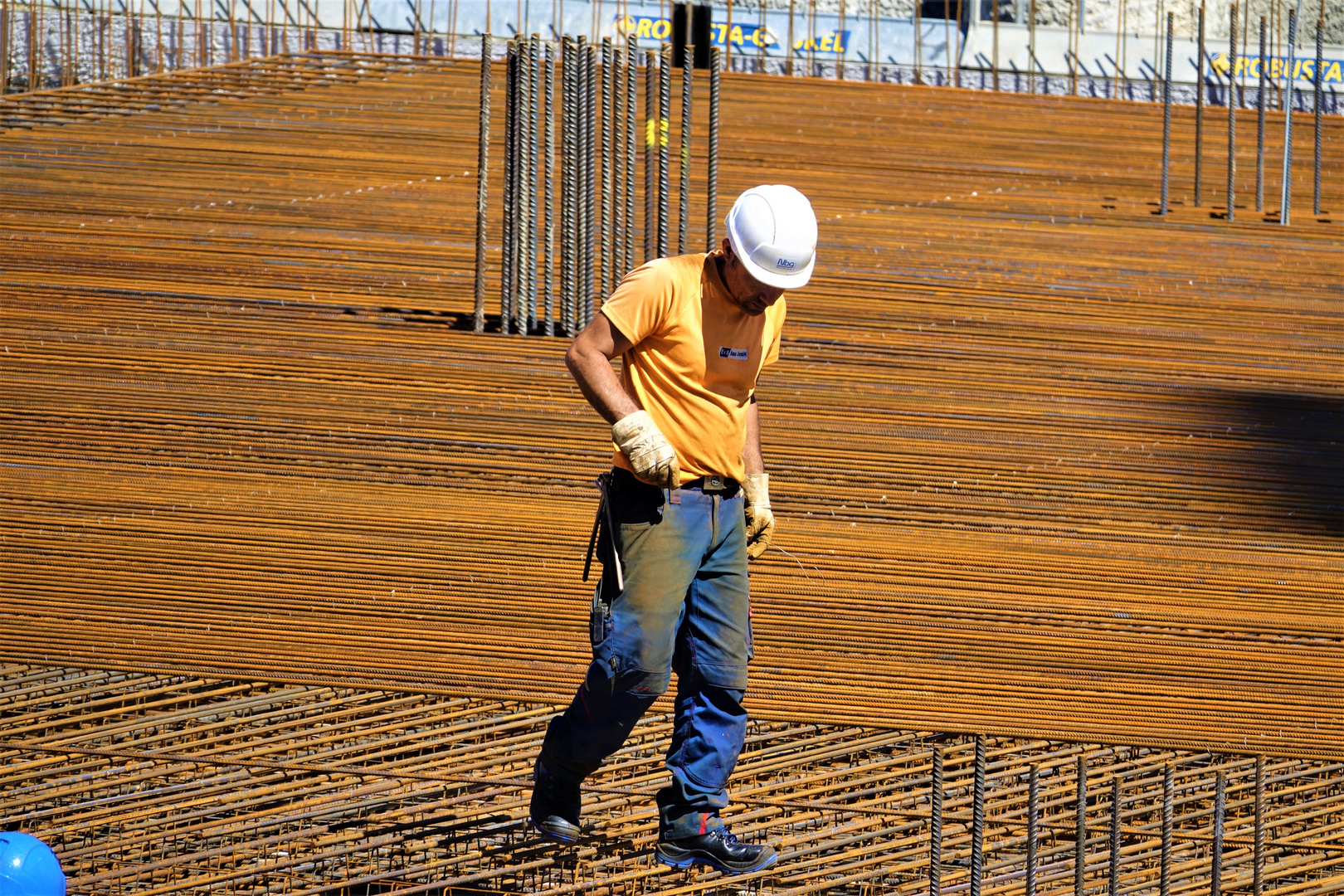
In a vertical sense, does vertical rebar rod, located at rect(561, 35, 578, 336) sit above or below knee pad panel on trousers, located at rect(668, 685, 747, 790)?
above

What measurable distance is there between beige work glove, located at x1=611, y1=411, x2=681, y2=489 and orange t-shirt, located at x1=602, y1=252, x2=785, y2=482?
0.10 m

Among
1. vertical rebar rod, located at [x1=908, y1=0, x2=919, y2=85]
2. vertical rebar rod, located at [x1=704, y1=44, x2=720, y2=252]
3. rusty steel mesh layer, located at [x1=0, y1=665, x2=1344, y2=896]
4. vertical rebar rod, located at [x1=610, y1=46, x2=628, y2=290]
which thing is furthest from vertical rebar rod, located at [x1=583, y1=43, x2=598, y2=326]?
vertical rebar rod, located at [x1=908, y1=0, x2=919, y2=85]

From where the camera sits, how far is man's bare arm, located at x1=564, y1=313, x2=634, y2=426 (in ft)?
11.0

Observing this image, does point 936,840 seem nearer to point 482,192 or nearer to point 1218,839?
point 1218,839

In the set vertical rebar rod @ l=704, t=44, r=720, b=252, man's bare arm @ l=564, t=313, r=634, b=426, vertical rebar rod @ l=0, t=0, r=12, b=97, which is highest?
vertical rebar rod @ l=0, t=0, r=12, b=97

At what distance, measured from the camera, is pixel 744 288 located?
135 inches

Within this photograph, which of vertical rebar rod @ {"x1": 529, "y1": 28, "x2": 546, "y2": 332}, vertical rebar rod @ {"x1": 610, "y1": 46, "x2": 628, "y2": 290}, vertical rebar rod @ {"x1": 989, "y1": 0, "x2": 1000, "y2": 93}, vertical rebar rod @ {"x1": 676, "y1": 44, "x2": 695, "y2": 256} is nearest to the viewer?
vertical rebar rod @ {"x1": 676, "y1": 44, "x2": 695, "y2": 256}

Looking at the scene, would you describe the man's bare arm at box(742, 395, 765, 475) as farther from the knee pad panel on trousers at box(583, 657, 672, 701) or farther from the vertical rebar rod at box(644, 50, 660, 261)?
the vertical rebar rod at box(644, 50, 660, 261)

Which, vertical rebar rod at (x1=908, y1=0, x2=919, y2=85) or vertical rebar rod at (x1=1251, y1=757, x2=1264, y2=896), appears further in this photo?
vertical rebar rod at (x1=908, y1=0, x2=919, y2=85)

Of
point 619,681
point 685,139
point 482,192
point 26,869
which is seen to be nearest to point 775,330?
point 619,681

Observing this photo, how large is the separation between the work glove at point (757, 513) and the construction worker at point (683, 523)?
199 millimetres

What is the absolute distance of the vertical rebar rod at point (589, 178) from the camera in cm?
660

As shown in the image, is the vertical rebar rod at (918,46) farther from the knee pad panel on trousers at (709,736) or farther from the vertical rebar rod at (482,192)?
the knee pad panel on trousers at (709,736)

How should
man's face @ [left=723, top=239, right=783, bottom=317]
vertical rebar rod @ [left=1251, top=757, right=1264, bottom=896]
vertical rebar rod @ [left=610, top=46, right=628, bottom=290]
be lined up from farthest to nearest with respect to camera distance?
vertical rebar rod @ [left=610, top=46, right=628, bottom=290] → vertical rebar rod @ [left=1251, top=757, right=1264, bottom=896] → man's face @ [left=723, top=239, right=783, bottom=317]
